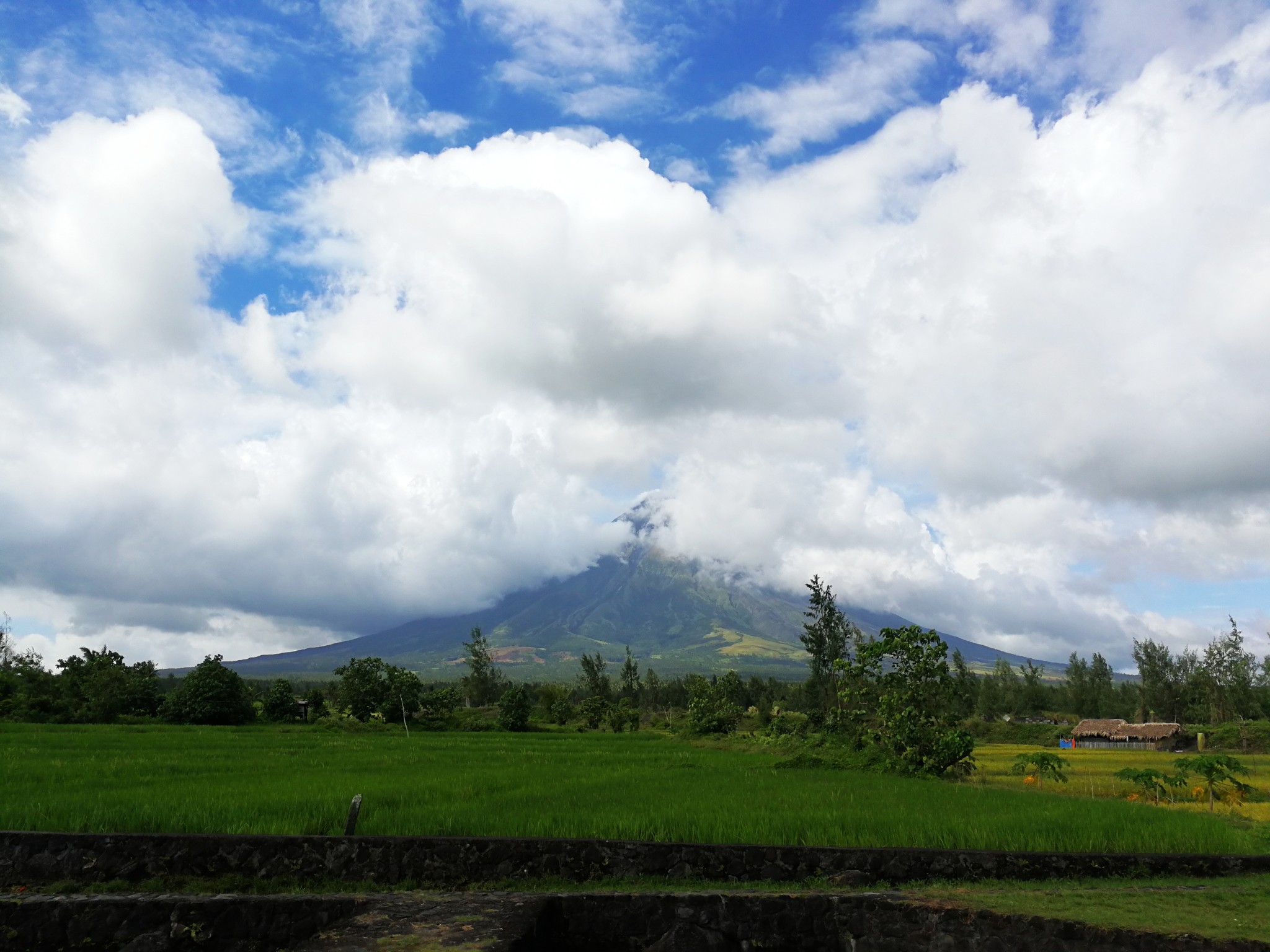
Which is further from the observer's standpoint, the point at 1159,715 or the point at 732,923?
the point at 1159,715

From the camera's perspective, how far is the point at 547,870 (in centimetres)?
916

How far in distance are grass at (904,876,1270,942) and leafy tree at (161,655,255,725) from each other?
39379 millimetres

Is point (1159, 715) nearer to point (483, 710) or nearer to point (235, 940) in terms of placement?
point (483, 710)

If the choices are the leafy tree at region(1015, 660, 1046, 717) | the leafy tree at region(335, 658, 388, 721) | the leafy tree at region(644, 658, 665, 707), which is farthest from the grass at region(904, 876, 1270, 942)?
the leafy tree at region(1015, 660, 1046, 717)

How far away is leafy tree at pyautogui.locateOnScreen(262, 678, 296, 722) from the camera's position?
4306 cm

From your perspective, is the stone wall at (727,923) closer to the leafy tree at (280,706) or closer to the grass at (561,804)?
the grass at (561,804)

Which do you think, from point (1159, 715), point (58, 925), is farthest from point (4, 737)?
point (1159, 715)

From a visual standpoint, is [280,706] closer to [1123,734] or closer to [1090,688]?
[1123,734]

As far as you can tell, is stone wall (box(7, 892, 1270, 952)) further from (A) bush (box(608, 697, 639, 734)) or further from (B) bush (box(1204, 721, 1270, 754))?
(B) bush (box(1204, 721, 1270, 754))

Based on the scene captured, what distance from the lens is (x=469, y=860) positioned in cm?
918

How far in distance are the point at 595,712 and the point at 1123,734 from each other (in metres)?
39.0

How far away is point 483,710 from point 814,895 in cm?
5436

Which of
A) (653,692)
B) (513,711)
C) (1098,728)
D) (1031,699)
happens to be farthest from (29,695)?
Answer: (1031,699)

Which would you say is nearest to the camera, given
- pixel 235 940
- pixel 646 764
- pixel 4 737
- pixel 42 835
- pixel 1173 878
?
pixel 235 940
